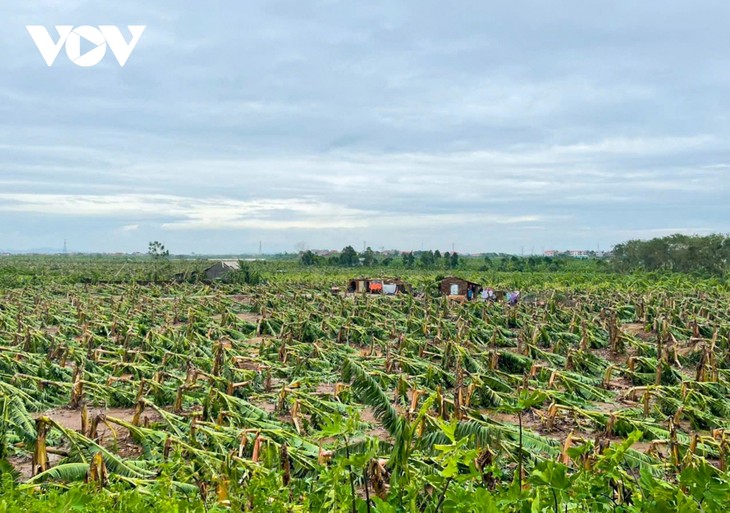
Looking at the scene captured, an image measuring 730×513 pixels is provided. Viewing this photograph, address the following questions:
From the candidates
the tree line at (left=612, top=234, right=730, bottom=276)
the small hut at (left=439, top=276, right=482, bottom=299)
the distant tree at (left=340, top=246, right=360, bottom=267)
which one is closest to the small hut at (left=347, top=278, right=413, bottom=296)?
the small hut at (left=439, top=276, right=482, bottom=299)

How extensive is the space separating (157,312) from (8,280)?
28868mm

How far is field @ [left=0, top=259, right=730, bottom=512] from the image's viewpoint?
3592 millimetres

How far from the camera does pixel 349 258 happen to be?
330 ft

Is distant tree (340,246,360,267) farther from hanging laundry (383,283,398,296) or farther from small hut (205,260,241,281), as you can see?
hanging laundry (383,283,398,296)

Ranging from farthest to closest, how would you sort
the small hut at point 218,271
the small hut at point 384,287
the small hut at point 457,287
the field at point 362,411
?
the small hut at point 218,271 → the small hut at point 384,287 → the small hut at point 457,287 → the field at point 362,411

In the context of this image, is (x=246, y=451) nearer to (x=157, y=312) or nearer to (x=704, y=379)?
(x=704, y=379)

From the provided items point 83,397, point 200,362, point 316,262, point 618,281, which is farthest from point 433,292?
point 316,262

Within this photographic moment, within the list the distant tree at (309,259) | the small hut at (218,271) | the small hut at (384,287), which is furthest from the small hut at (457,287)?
the distant tree at (309,259)

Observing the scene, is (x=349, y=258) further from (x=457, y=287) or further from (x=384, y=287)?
(x=457, y=287)

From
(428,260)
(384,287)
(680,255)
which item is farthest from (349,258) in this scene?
(384,287)

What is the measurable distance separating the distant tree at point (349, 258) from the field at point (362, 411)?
6533cm

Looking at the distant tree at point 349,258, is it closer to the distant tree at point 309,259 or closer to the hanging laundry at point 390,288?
the distant tree at point 309,259

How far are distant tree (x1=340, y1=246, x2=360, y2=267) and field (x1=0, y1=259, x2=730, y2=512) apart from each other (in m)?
65.3

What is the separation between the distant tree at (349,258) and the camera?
10007cm
